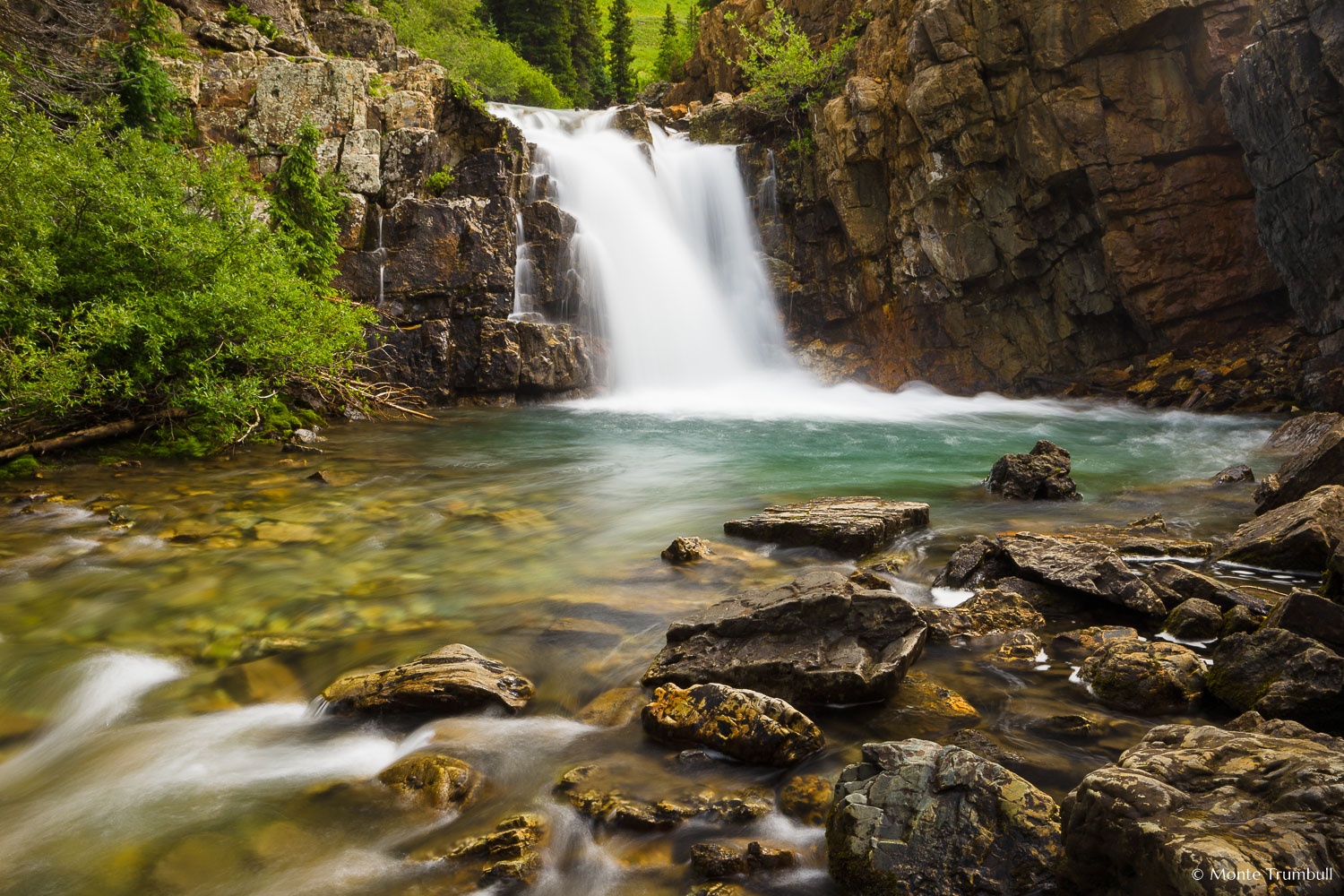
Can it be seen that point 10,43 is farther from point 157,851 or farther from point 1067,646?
point 1067,646

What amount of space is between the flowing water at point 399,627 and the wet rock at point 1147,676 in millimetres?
150

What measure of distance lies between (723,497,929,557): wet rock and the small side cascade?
1573 centimetres

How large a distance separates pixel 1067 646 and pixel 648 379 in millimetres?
19760

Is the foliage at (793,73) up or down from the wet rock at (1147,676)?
up

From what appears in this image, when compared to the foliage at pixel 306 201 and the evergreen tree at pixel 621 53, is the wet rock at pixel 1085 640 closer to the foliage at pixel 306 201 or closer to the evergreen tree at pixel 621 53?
the foliage at pixel 306 201

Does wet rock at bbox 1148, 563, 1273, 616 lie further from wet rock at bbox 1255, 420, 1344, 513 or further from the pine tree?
the pine tree

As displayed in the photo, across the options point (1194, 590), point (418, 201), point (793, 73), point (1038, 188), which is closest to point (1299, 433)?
point (1038, 188)

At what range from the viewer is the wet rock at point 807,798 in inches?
Answer: 131

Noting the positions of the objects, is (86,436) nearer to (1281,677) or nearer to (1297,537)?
(1281,677)

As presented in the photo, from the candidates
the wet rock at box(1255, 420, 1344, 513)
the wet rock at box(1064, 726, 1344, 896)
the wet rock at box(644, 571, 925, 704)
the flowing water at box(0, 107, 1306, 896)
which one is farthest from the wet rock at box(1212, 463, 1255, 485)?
the wet rock at box(1064, 726, 1344, 896)

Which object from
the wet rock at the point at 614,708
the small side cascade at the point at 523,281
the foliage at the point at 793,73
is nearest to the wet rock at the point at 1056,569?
the wet rock at the point at 614,708

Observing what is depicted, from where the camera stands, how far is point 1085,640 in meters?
4.88

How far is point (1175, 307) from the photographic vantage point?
734 inches

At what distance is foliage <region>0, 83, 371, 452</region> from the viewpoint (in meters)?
9.52
